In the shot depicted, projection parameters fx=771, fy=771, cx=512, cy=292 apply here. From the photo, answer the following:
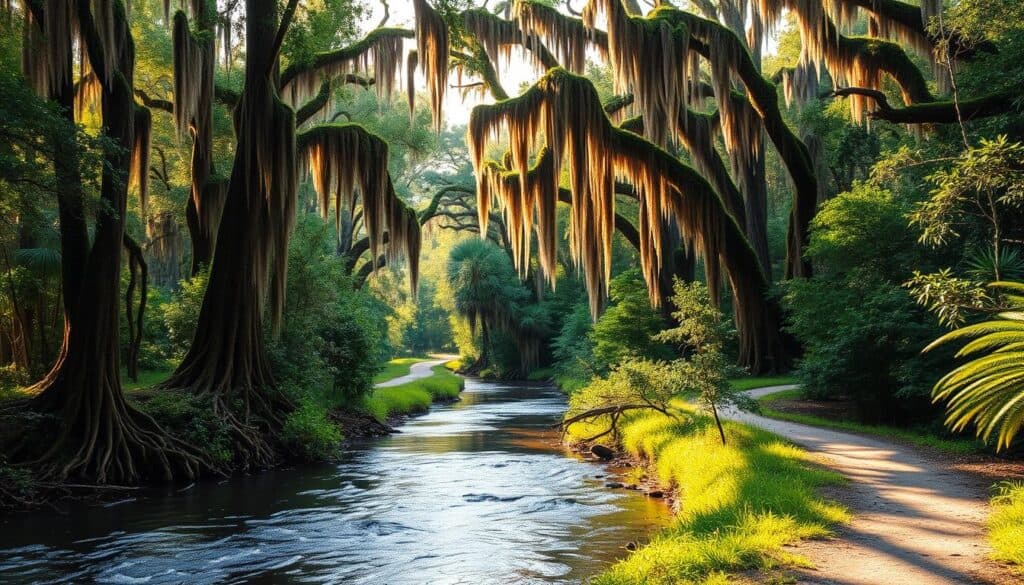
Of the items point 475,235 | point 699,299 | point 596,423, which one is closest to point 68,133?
point 699,299

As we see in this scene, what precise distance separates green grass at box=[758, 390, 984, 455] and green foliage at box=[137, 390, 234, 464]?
1103 centimetres

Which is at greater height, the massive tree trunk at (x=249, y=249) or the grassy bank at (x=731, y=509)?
the massive tree trunk at (x=249, y=249)

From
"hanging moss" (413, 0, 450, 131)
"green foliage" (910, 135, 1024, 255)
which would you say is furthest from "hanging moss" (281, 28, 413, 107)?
"green foliage" (910, 135, 1024, 255)

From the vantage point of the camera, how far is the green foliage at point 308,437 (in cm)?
1777

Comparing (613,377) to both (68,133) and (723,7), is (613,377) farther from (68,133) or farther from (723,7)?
(723,7)

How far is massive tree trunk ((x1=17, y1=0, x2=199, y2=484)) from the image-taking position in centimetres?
1359

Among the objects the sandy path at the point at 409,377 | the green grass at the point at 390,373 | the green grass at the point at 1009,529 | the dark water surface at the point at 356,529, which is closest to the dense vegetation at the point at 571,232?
the green grass at the point at 1009,529

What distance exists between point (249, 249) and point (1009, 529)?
48.8 ft

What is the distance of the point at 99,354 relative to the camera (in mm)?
13984

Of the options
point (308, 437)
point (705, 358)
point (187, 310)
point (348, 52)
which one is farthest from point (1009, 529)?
point (348, 52)

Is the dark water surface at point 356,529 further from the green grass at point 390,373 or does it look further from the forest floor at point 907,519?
the green grass at point 390,373

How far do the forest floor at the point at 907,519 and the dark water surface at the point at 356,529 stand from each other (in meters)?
2.90

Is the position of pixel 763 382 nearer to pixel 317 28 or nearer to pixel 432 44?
pixel 432 44

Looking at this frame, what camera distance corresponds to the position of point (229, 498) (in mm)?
13727
